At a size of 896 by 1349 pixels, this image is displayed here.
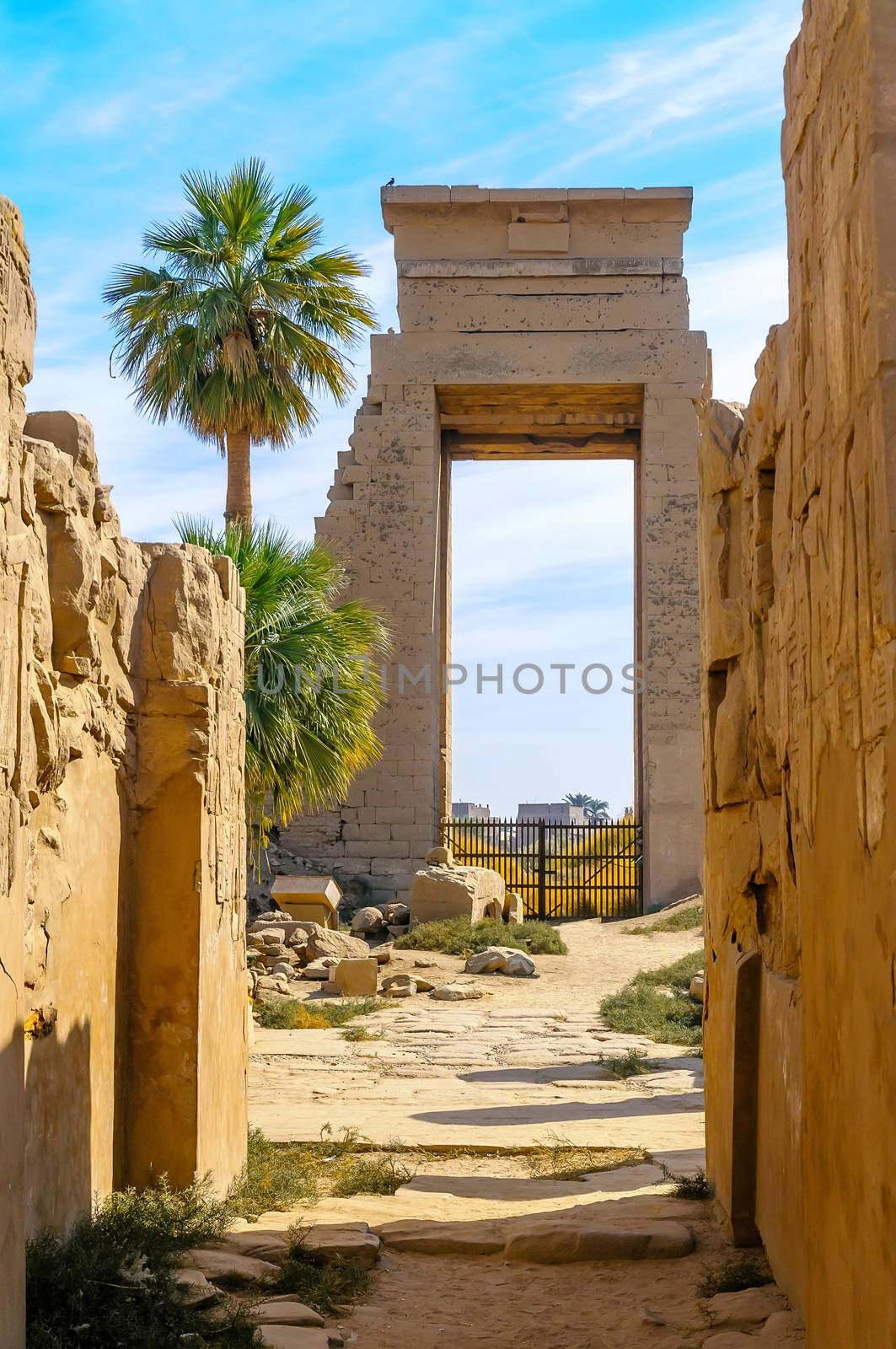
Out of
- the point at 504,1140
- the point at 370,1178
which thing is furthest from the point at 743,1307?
the point at 504,1140

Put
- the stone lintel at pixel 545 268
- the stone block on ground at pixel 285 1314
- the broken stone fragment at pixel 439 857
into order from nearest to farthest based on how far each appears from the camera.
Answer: the stone block on ground at pixel 285 1314
the broken stone fragment at pixel 439 857
the stone lintel at pixel 545 268

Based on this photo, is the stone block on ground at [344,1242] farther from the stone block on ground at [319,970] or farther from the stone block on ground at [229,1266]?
the stone block on ground at [319,970]

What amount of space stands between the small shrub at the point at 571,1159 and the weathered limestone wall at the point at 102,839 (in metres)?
1.52

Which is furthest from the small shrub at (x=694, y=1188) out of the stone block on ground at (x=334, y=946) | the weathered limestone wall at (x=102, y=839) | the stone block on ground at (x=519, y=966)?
the stone block on ground at (x=334, y=946)

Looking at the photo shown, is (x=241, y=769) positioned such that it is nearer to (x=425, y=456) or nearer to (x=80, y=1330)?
(x=80, y=1330)

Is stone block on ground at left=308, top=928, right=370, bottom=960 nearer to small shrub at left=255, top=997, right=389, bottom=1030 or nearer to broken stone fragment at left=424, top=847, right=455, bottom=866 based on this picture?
small shrub at left=255, top=997, right=389, bottom=1030

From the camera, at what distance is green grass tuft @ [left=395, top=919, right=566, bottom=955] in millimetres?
15625

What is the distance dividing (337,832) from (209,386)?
23.8 ft

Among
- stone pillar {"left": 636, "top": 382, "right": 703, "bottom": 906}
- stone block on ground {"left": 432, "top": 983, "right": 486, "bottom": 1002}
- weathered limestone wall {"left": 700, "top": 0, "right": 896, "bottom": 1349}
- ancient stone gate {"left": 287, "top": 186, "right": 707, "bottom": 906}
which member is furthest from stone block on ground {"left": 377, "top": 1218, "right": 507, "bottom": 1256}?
stone pillar {"left": 636, "top": 382, "right": 703, "bottom": 906}

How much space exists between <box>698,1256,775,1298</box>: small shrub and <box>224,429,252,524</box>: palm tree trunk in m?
11.9

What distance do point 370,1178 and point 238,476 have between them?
10.5 m

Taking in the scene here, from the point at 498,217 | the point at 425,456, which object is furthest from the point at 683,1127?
the point at 498,217

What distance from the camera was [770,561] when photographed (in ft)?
16.8

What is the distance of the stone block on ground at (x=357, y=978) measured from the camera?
13062 millimetres
